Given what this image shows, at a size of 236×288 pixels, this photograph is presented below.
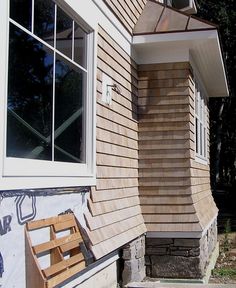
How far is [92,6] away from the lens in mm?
5742

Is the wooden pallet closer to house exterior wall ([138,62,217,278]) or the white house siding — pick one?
the white house siding

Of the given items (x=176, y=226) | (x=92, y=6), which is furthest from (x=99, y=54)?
(x=176, y=226)

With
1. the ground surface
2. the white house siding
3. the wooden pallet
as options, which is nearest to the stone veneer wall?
the white house siding

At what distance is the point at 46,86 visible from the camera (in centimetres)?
450

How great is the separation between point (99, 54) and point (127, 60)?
1.37m

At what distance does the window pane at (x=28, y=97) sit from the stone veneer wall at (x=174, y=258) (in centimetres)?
349

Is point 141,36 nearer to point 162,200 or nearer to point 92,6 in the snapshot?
point 92,6

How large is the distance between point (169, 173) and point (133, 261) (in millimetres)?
1505

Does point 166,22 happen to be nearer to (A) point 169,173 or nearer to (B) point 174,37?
(B) point 174,37

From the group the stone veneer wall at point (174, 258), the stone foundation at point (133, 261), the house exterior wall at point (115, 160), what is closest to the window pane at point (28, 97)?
the house exterior wall at point (115, 160)

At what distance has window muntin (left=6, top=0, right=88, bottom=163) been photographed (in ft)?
12.8

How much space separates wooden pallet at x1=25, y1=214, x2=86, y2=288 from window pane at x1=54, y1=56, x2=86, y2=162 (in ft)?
2.15

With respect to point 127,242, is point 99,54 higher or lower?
higher

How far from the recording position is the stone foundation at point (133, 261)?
6.64 metres
